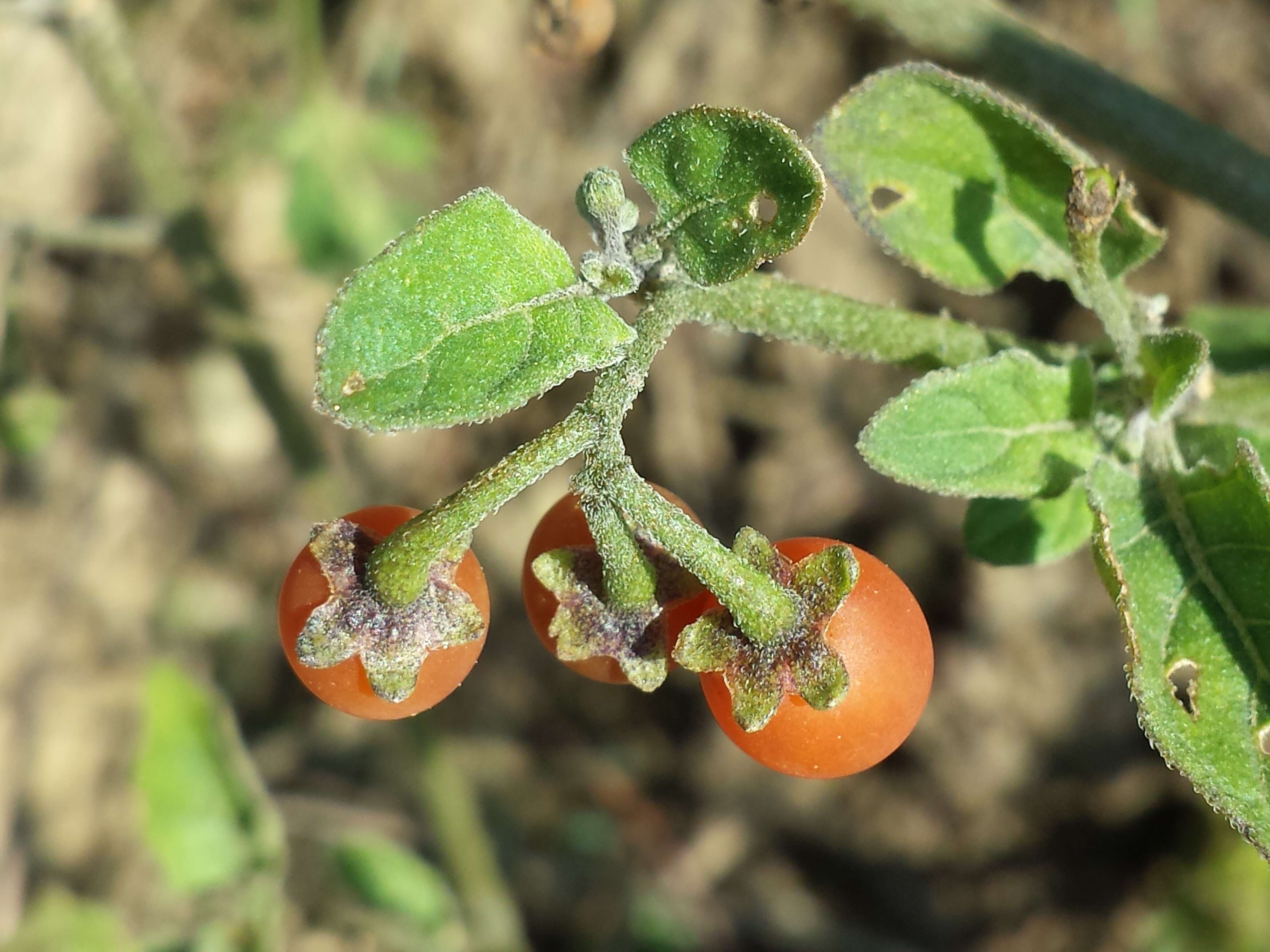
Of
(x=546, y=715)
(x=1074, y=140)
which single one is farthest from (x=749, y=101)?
(x=546, y=715)

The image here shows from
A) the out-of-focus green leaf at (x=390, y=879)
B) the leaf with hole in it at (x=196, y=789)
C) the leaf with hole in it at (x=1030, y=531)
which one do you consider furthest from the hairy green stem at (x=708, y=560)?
the out-of-focus green leaf at (x=390, y=879)

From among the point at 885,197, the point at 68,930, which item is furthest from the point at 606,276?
the point at 68,930

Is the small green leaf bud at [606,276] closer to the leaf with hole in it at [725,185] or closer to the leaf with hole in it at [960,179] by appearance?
the leaf with hole in it at [725,185]

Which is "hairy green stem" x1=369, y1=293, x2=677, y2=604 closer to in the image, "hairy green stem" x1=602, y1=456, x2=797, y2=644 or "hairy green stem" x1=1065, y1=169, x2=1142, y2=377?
"hairy green stem" x1=602, y1=456, x2=797, y2=644

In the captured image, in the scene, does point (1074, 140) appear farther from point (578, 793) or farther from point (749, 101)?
point (578, 793)

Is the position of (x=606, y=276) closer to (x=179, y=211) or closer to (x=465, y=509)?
(x=465, y=509)

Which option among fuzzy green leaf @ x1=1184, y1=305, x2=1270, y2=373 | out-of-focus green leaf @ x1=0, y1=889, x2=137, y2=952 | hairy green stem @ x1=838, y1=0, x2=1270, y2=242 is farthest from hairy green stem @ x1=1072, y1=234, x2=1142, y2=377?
out-of-focus green leaf @ x1=0, y1=889, x2=137, y2=952
